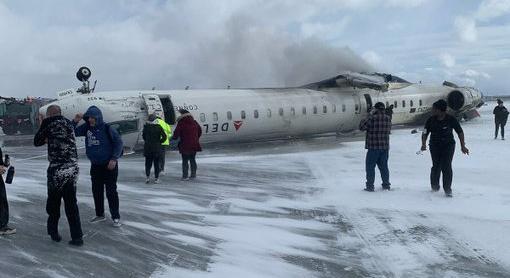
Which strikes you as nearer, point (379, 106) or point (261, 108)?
point (379, 106)

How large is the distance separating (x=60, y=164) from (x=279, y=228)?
3.10 meters

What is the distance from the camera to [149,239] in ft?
21.6

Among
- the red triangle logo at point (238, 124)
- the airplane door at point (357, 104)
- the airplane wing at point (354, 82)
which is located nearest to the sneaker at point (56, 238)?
the red triangle logo at point (238, 124)

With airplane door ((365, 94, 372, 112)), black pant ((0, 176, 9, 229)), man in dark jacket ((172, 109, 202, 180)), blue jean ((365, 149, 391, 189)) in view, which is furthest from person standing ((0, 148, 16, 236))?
airplane door ((365, 94, 372, 112))

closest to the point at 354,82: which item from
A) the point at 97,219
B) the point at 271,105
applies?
the point at 271,105

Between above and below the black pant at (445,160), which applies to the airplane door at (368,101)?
above

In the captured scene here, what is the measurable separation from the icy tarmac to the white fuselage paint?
4787 millimetres

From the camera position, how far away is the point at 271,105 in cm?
2027

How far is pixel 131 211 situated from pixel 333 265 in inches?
155

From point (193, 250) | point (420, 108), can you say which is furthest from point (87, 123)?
point (420, 108)

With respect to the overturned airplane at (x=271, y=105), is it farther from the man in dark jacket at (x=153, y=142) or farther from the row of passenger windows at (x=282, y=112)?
the man in dark jacket at (x=153, y=142)

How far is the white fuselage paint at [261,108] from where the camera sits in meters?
17.0

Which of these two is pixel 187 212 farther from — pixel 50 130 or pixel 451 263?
pixel 451 263

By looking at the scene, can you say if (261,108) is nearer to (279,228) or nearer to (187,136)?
(187,136)
